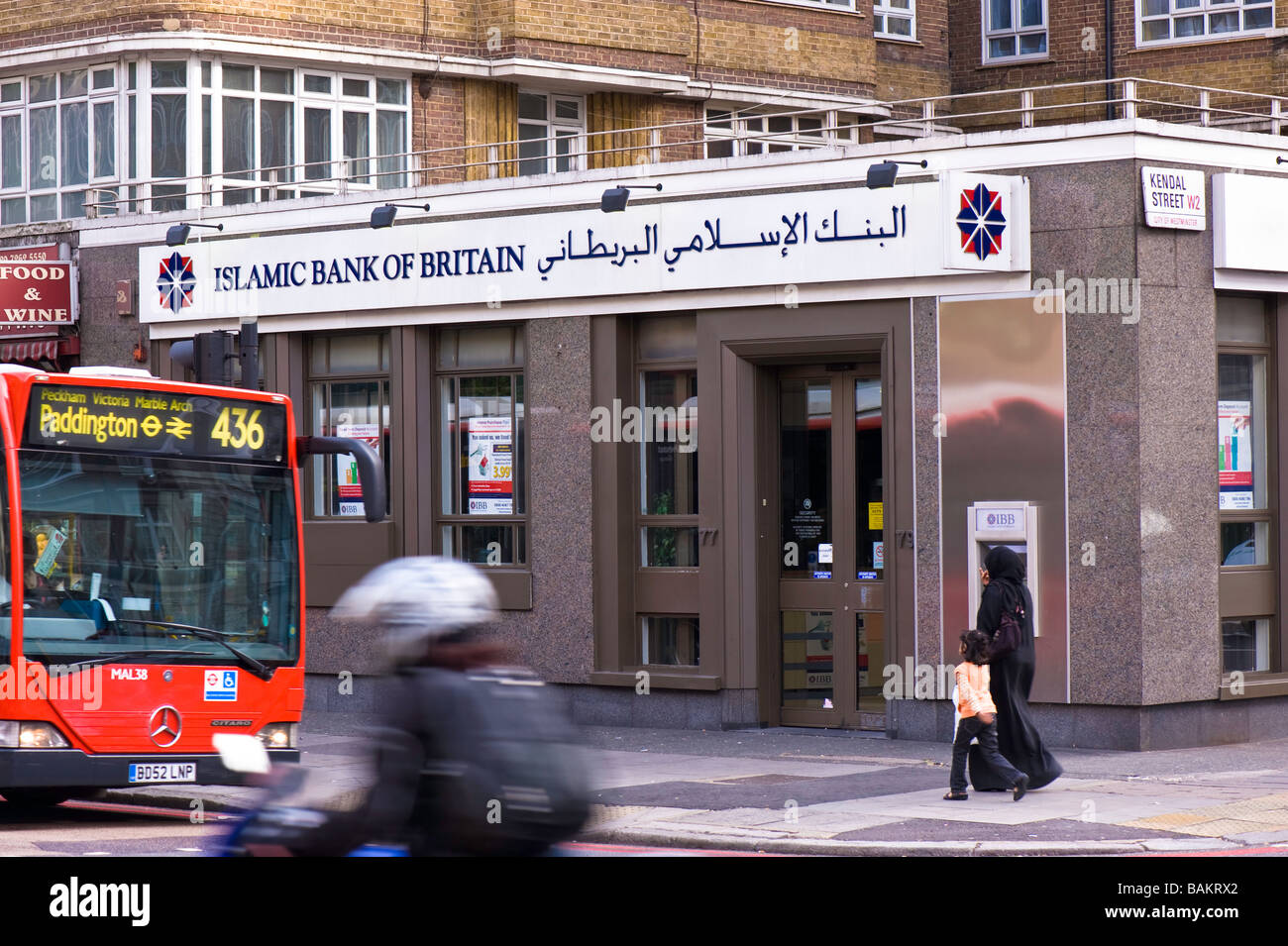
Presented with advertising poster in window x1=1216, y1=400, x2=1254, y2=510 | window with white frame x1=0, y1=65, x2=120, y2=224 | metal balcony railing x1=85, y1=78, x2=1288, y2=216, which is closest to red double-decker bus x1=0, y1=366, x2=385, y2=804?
advertising poster in window x1=1216, y1=400, x2=1254, y2=510

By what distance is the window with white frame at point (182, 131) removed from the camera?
2378 centimetres

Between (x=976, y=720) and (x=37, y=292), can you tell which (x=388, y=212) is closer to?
(x=37, y=292)

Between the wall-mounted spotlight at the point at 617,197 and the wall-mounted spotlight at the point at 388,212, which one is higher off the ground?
the wall-mounted spotlight at the point at 388,212

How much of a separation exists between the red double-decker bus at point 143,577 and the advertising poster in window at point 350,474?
6894 millimetres

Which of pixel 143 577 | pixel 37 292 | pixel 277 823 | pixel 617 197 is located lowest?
pixel 277 823

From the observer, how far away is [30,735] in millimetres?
11609

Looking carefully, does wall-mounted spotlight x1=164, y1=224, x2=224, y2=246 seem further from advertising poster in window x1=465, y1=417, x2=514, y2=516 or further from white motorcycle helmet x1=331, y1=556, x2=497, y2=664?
white motorcycle helmet x1=331, y1=556, x2=497, y2=664

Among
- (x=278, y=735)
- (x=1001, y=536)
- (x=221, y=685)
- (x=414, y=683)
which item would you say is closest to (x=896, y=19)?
(x=1001, y=536)

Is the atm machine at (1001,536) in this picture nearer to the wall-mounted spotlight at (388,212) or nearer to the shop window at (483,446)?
the shop window at (483,446)

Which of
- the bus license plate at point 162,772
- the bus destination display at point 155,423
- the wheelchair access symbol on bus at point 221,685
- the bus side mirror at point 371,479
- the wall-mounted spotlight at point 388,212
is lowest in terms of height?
the bus license plate at point 162,772

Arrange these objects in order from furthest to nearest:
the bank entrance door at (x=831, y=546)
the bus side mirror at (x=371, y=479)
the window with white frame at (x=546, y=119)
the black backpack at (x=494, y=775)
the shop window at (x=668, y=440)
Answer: the window with white frame at (x=546, y=119) < the shop window at (x=668, y=440) < the bank entrance door at (x=831, y=546) < the bus side mirror at (x=371, y=479) < the black backpack at (x=494, y=775)

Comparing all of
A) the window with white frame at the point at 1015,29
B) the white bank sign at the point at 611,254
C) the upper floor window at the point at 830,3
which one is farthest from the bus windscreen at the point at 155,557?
the window with white frame at the point at 1015,29

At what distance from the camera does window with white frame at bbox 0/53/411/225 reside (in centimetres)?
2378

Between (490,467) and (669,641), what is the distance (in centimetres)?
257
